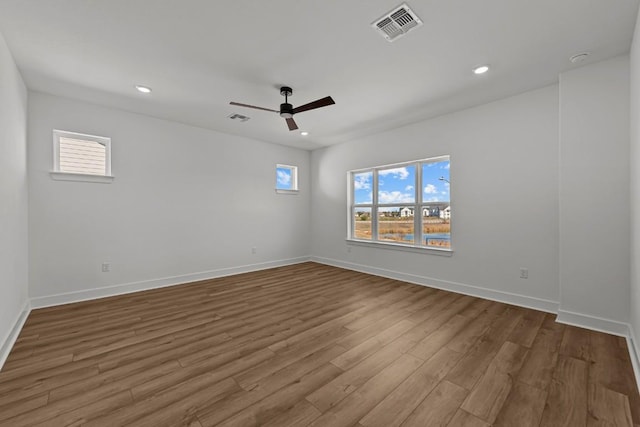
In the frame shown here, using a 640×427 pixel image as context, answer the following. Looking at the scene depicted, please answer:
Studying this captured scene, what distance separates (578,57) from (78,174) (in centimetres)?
602

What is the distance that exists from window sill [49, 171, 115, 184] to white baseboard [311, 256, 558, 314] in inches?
173

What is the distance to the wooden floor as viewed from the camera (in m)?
1.60

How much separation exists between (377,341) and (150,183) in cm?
406

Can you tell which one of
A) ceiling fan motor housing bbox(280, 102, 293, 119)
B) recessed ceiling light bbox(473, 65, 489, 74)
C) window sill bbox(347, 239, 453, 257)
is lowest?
window sill bbox(347, 239, 453, 257)

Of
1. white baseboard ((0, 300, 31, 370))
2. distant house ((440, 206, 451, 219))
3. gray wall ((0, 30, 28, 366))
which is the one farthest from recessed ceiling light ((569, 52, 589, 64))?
white baseboard ((0, 300, 31, 370))

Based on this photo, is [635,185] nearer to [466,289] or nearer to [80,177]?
[466,289]

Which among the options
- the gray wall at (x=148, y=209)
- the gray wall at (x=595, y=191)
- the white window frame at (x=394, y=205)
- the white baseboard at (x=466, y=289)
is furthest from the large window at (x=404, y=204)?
the gray wall at (x=148, y=209)

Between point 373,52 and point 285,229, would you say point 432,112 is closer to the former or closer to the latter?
point 373,52

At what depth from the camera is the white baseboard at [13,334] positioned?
218 cm

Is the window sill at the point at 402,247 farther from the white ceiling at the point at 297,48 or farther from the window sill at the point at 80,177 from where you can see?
the window sill at the point at 80,177

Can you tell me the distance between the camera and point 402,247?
473 centimetres

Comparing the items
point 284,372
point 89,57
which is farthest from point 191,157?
point 284,372

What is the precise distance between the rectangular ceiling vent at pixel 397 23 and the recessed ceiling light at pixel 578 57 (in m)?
1.76

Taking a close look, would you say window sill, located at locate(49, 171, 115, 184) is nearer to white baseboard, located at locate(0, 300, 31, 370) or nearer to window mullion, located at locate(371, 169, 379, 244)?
white baseboard, located at locate(0, 300, 31, 370)
